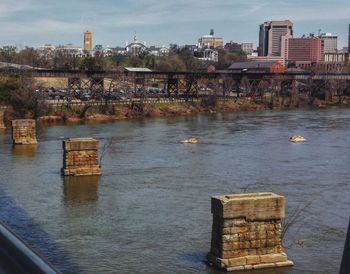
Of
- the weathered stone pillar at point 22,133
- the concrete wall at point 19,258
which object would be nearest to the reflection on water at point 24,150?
the weathered stone pillar at point 22,133

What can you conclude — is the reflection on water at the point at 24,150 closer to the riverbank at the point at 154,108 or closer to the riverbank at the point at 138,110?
the riverbank at the point at 154,108

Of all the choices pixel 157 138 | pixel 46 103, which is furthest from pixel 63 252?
pixel 46 103

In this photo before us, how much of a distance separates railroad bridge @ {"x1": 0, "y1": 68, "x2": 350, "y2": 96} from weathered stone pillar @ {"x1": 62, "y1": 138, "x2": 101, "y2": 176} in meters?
54.8

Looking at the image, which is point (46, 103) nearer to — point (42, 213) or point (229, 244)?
point (42, 213)

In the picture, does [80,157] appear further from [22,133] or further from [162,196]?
[22,133]

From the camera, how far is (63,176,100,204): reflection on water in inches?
896

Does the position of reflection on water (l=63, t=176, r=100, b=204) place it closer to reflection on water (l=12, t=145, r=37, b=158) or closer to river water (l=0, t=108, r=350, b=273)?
river water (l=0, t=108, r=350, b=273)

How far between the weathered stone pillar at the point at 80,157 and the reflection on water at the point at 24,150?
7820mm

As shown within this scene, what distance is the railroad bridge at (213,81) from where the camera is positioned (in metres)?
88.6

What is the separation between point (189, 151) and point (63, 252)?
2221 cm

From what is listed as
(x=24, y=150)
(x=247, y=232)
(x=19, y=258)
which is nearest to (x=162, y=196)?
(x=247, y=232)

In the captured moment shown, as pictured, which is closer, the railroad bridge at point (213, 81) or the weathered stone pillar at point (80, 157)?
the weathered stone pillar at point (80, 157)

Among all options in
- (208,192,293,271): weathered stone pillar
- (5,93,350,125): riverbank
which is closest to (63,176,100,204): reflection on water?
(208,192,293,271): weathered stone pillar

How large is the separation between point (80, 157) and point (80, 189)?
3.34m
